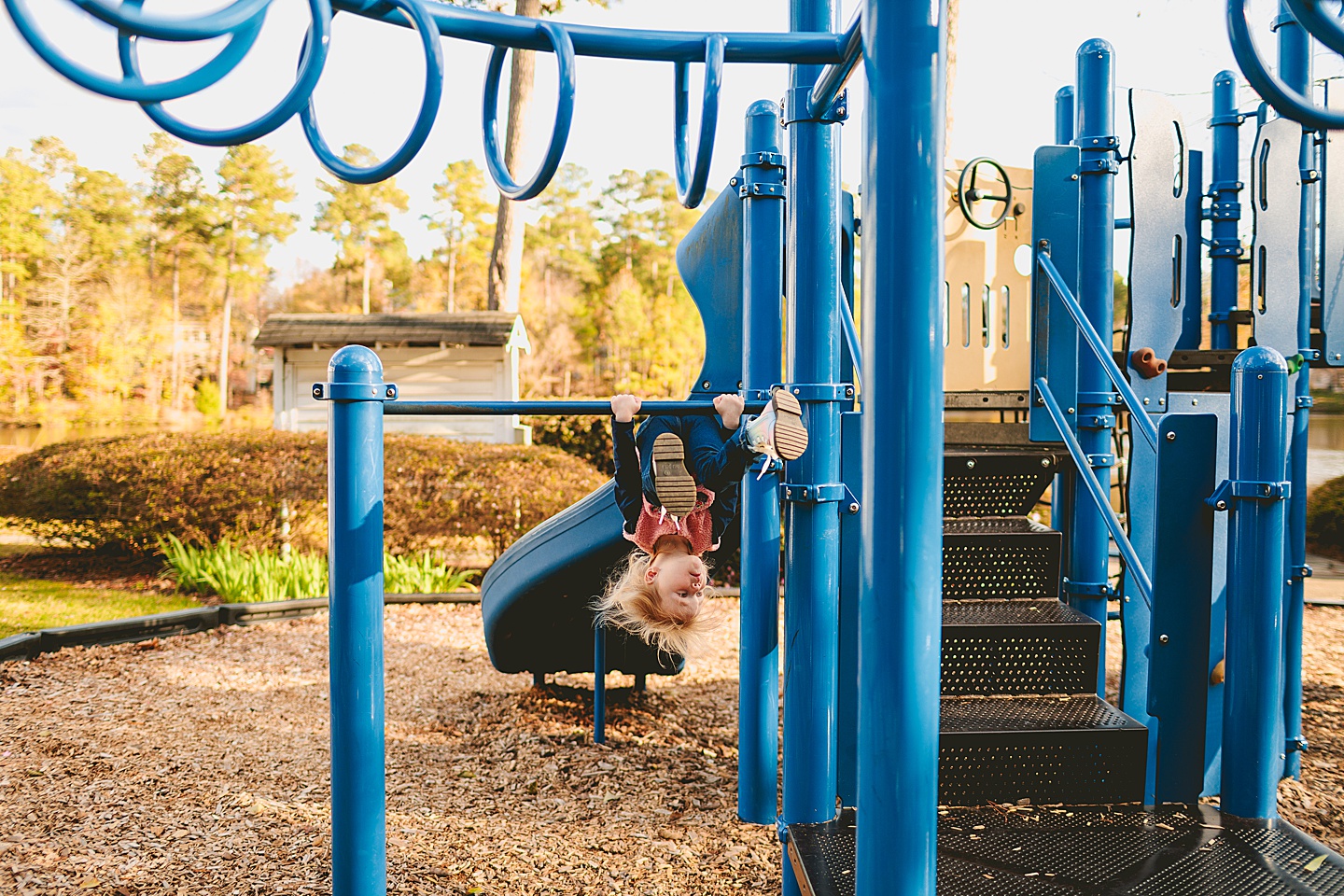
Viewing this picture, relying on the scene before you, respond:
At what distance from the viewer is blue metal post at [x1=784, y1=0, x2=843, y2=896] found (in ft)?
8.57

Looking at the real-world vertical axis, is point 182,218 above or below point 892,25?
above

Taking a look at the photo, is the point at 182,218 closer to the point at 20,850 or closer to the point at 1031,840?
the point at 20,850

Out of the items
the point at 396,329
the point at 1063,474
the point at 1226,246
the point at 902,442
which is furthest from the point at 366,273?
the point at 902,442

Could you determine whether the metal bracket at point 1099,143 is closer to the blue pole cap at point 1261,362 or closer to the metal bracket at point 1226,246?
the metal bracket at point 1226,246

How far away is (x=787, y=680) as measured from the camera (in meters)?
2.81

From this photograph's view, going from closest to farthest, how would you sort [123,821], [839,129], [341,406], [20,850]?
[341,406], [839,129], [20,850], [123,821]

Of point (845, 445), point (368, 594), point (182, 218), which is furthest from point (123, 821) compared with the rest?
point (182, 218)

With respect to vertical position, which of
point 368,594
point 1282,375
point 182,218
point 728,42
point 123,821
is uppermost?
point 182,218

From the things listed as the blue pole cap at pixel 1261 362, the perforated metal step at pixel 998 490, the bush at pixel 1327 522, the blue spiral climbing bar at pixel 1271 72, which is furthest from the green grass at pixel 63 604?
the bush at pixel 1327 522

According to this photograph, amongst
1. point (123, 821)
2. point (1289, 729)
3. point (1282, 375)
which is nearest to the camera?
point (1282, 375)

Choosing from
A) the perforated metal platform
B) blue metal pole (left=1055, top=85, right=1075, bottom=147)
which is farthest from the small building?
the perforated metal platform

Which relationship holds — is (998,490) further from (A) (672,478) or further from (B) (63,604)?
(B) (63,604)

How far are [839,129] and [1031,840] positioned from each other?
6.29 feet

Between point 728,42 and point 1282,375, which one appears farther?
point 1282,375
